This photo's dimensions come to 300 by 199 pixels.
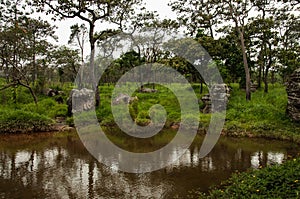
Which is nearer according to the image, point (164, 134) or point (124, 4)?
point (164, 134)

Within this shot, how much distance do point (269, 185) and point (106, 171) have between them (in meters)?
5.51

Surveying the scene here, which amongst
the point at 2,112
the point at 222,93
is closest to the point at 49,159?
the point at 2,112

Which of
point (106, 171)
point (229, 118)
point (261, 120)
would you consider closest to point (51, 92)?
point (229, 118)

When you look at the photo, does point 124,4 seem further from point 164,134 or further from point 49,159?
point 49,159

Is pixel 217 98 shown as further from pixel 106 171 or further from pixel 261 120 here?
pixel 106 171

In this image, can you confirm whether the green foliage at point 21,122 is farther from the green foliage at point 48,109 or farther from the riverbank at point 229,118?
the green foliage at point 48,109

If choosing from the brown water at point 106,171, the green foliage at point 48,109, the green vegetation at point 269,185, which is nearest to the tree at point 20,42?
the green foliage at point 48,109

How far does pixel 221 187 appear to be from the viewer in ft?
27.0

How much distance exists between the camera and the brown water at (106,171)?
26.6 ft

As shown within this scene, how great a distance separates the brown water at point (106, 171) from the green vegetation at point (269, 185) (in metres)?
1.20

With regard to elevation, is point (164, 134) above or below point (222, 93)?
below

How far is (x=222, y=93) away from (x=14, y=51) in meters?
18.7

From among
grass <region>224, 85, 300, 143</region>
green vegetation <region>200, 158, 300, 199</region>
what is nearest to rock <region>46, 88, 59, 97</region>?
grass <region>224, 85, 300, 143</region>

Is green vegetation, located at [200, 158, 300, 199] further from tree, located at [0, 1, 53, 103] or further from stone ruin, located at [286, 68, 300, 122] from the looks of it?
tree, located at [0, 1, 53, 103]
